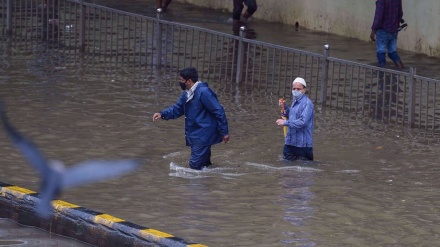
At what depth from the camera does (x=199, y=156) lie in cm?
1237

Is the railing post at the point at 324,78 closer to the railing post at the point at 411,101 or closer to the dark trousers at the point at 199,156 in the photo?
the railing post at the point at 411,101

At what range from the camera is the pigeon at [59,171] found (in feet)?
33.3

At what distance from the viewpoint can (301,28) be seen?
909 inches

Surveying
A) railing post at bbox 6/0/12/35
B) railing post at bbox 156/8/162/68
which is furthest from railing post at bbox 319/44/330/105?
railing post at bbox 6/0/12/35

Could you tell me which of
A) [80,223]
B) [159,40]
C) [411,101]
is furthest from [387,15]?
[80,223]

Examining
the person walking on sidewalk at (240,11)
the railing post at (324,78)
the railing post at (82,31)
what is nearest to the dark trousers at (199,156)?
the railing post at (324,78)

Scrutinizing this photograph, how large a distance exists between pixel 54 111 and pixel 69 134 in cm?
126

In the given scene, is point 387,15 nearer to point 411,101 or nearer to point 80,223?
point 411,101

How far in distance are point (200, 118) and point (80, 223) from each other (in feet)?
9.42

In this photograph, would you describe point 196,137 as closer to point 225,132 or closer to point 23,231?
point 225,132

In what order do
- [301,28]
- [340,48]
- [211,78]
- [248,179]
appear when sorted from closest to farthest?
[248,179]
[211,78]
[340,48]
[301,28]

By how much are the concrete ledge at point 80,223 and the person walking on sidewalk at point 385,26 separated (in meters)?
9.34

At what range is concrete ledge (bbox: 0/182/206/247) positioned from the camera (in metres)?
9.25

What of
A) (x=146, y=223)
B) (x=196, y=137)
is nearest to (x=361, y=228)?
(x=146, y=223)
